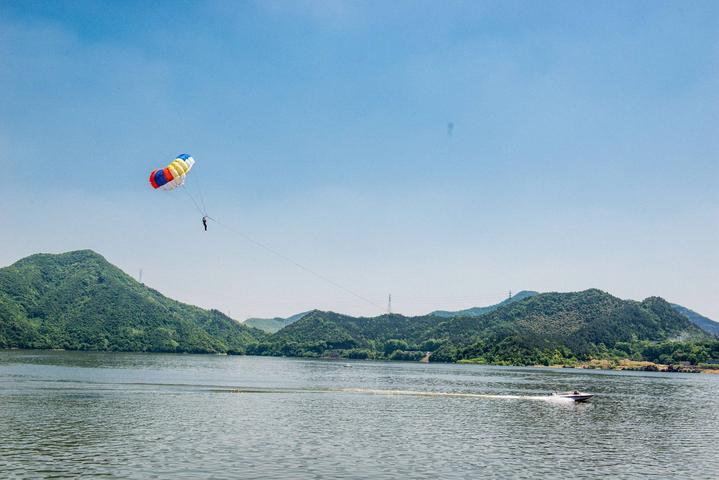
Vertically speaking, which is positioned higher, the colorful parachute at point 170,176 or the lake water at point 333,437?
the colorful parachute at point 170,176

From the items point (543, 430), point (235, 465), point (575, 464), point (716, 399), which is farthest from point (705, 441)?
point (716, 399)

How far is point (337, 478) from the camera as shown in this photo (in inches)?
1544

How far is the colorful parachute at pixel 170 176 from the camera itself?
80750 millimetres

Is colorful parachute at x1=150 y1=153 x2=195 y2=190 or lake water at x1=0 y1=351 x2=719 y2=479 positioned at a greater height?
colorful parachute at x1=150 y1=153 x2=195 y2=190

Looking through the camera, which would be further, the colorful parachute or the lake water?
the colorful parachute

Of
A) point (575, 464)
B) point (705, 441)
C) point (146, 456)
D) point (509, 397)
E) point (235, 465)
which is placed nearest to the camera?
point (235, 465)

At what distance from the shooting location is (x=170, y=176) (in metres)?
80.8

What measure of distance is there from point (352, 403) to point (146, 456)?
173 ft

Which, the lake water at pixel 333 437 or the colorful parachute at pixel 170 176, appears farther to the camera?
the colorful parachute at pixel 170 176

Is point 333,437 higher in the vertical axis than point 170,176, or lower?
lower

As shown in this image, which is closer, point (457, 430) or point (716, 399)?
point (457, 430)

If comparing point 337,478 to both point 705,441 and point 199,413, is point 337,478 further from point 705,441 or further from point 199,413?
point 705,441

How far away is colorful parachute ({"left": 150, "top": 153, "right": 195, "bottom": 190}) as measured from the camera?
80.8 meters

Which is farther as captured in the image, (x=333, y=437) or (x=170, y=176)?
(x=170, y=176)
